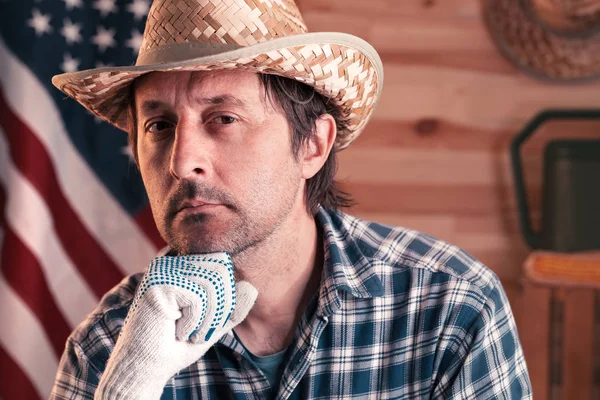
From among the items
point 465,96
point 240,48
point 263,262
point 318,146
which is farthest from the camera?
point 465,96

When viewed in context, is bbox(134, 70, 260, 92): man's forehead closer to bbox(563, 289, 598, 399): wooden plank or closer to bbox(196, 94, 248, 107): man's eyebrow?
bbox(196, 94, 248, 107): man's eyebrow

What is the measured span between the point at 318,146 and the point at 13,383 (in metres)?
1.50

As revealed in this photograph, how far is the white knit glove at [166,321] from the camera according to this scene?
1.25 m

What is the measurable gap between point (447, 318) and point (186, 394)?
1.74ft

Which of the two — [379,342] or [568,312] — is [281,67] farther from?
[568,312]

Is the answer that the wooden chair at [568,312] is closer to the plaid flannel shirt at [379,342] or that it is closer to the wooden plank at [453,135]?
the wooden plank at [453,135]

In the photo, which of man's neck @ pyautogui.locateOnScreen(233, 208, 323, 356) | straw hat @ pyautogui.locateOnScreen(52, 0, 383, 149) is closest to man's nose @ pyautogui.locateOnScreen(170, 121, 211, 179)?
straw hat @ pyautogui.locateOnScreen(52, 0, 383, 149)

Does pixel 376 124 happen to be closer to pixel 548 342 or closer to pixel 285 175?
pixel 548 342

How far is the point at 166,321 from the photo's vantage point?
1.25m

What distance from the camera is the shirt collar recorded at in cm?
144

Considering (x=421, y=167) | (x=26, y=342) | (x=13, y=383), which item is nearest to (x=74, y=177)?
(x=26, y=342)

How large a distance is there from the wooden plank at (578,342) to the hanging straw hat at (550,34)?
757 mm

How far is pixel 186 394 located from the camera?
1485 mm

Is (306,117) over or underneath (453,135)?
over
